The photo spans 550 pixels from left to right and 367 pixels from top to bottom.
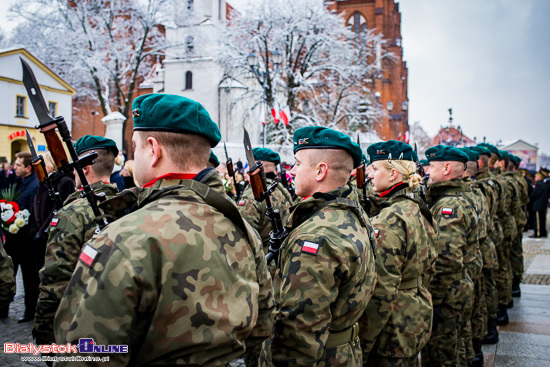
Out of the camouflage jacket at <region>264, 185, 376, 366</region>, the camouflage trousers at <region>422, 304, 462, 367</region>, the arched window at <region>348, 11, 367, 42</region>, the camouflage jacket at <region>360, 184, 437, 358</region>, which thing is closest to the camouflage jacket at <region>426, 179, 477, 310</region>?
the camouflage trousers at <region>422, 304, 462, 367</region>

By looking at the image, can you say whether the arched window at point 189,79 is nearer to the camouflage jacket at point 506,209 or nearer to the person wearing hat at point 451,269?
the camouflage jacket at point 506,209

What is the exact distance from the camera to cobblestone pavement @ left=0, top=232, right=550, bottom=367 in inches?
239

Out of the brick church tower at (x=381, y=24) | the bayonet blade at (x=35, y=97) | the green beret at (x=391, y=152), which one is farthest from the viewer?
the brick church tower at (x=381, y=24)

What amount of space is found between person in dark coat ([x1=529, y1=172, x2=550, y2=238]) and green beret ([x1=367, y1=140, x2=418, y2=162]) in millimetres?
14927

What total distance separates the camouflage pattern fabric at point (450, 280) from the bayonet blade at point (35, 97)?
11.9ft

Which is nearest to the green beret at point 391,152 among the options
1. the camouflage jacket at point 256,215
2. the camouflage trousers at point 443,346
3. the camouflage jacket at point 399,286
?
the camouflage jacket at point 399,286

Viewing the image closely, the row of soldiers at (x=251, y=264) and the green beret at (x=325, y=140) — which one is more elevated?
the green beret at (x=325, y=140)

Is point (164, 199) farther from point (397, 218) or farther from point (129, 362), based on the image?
point (397, 218)

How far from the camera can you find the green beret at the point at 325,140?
3141 mm

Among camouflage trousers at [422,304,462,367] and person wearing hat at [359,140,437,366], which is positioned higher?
person wearing hat at [359,140,437,366]

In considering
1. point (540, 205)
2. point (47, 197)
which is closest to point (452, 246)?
point (47, 197)

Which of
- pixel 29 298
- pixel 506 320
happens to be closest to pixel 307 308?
pixel 29 298

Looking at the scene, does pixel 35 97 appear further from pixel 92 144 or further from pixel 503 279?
pixel 503 279

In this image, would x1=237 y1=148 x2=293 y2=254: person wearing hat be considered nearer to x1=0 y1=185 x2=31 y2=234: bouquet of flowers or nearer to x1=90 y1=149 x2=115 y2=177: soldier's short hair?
x1=90 y1=149 x2=115 y2=177: soldier's short hair
